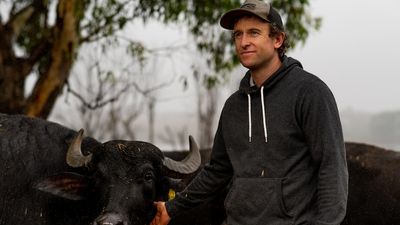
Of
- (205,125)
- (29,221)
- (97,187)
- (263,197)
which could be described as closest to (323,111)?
(263,197)

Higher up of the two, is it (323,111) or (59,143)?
(323,111)

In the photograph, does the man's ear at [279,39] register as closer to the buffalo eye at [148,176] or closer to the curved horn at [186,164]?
the buffalo eye at [148,176]

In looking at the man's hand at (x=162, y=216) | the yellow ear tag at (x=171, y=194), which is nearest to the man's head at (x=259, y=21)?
the man's hand at (x=162, y=216)

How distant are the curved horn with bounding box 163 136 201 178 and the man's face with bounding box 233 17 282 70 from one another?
2467mm

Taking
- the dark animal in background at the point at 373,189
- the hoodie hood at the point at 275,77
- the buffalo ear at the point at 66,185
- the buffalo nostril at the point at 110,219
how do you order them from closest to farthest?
the hoodie hood at the point at 275,77
the buffalo nostril at the point at 110,219
the buffalo ear at the point at 66,185
the dark animal in background at the point at 373,189

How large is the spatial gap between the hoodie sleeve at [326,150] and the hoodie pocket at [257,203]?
25cm

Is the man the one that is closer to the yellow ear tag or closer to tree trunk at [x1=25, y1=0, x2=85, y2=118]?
the yellow ear tag

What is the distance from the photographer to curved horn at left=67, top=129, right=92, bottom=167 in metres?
6.60

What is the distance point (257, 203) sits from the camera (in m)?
4.29

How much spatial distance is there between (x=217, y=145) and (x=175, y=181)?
6.11ft

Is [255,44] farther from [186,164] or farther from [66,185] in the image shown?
[66,185]

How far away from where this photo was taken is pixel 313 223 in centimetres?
405

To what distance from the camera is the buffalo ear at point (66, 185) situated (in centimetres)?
658

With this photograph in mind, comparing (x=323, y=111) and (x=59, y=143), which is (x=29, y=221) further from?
(x=323, y=111)
